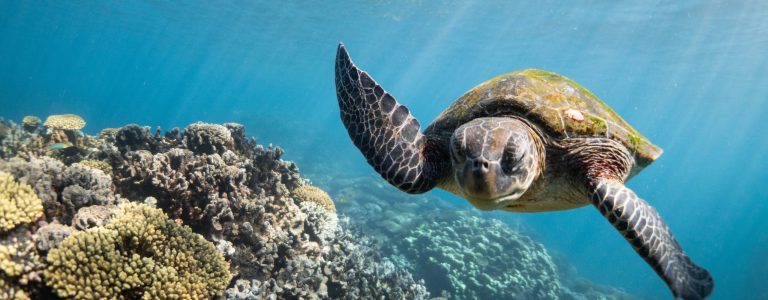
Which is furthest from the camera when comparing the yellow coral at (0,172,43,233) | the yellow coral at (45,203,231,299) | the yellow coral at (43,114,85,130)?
the yellow coral at (43,114,85,130)

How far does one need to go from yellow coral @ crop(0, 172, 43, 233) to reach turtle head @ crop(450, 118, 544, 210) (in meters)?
3.41

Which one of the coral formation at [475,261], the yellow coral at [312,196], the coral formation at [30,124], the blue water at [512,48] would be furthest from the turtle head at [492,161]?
the blue water at [512,48]

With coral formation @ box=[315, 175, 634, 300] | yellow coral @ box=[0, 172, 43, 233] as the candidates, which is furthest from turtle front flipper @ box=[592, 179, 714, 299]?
coral formation @ box=[315, 175, 634, 300]

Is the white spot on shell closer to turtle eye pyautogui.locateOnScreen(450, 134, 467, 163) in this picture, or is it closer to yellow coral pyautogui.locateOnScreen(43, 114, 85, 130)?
turtle eye pyautogui.locateOnScreen(450, 134, 467, 163)

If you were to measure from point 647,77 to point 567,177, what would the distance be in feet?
158

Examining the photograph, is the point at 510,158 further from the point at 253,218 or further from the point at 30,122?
the point at 30,122

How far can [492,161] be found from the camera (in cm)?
261

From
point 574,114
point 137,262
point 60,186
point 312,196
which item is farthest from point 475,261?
point 60,186

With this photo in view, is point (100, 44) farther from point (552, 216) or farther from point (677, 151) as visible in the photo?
point (677, 151)

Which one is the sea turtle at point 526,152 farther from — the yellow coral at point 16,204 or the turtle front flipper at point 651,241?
the yellow coral at point 16,204

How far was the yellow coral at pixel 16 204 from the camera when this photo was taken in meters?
2.82

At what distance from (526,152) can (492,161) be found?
48 centimetres

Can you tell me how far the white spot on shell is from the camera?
363cm

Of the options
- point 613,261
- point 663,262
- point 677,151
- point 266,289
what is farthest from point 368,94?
point 677,151
